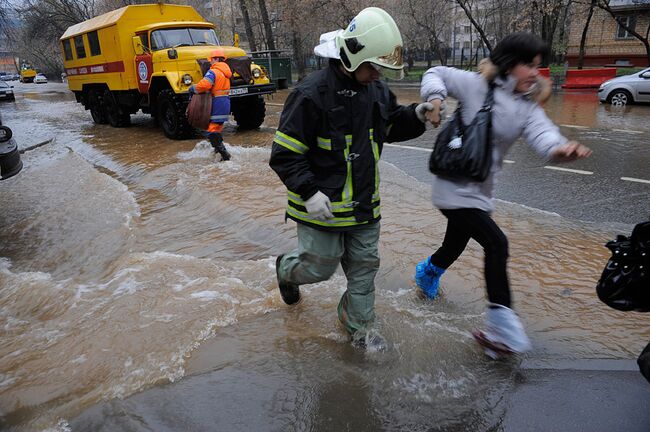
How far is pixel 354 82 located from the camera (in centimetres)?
268

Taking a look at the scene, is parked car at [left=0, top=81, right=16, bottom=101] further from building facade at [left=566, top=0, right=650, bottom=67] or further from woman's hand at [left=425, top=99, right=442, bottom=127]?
building facade at [left=566, top=0, right=650, bottom=67]

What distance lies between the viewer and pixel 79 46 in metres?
15.1

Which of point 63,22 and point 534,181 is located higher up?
point 63,22

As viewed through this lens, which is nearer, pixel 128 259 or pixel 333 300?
pixel 333 300

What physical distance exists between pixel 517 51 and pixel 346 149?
3.27 ft

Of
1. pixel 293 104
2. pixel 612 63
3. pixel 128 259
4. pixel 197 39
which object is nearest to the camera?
pixel 293 104

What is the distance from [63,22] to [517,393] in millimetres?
48385

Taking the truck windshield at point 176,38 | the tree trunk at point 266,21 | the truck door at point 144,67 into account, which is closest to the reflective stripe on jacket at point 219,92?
the truck windshield at point 176,38

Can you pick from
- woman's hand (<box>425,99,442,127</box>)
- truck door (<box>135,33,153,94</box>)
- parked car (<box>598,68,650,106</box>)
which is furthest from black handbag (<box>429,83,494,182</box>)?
parked car (<box>598,68,650,106</box>)

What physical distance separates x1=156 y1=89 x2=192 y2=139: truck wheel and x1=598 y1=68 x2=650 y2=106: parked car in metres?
12.1

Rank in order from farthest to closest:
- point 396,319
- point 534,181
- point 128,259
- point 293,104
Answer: point 534,181
point 128,259
point 396,319
point 293,104

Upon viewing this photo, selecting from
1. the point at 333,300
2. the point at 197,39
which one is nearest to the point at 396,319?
the point at 333,300

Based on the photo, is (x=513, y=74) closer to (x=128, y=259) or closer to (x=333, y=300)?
(x=333, y=300)

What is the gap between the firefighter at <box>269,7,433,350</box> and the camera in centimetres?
257
